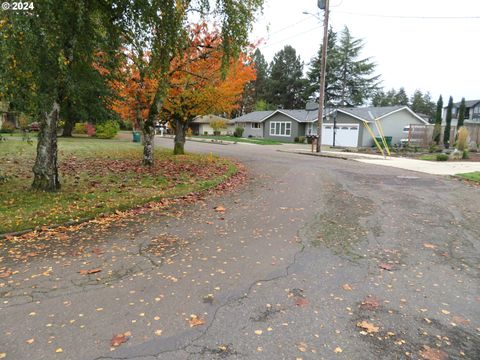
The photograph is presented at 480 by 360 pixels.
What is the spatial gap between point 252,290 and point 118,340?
157cm

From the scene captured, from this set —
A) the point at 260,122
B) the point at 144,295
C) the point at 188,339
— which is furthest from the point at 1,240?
the point at 260,122

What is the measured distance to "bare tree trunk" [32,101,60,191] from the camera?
27.4 ft

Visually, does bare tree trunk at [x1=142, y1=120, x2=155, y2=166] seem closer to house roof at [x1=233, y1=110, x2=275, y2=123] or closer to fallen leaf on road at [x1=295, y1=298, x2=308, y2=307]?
fallen leaf on road at [x1=295, y1=298, x2=308, y2=307]

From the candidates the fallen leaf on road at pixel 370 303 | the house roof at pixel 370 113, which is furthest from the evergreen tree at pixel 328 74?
the fallen leaf on road at pixel 370 303

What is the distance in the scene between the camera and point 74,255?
201 inches

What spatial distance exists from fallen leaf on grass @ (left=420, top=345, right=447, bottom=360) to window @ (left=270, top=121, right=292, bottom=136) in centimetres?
4066

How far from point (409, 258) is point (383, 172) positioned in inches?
428

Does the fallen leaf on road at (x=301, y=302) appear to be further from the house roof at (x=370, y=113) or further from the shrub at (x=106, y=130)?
the shrub at (x=106, y=130)

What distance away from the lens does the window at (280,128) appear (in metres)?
43.1

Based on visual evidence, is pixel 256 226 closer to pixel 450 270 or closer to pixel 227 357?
pixel 450 270

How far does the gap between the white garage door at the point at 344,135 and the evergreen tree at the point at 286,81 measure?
3122 centimetres

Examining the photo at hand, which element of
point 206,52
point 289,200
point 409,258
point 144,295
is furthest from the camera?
point 206,52

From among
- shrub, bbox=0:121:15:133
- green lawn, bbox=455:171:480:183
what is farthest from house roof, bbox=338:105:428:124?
shrub, bbox=0:121:15:133

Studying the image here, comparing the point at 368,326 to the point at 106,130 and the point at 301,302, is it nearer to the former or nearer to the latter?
the point at 301,302
